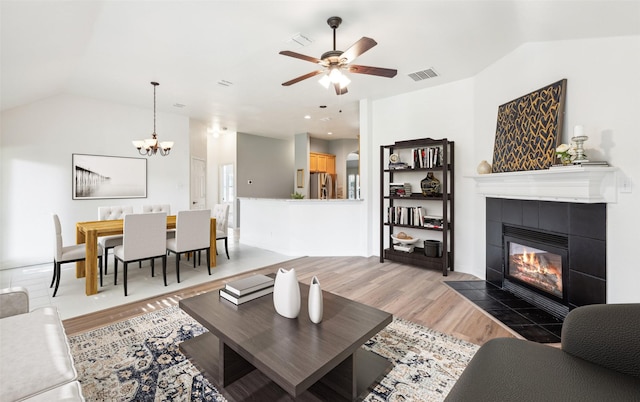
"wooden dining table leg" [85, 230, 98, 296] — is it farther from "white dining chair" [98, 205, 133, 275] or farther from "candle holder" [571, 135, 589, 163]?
"candle holder" [571, 135, 589, 163]

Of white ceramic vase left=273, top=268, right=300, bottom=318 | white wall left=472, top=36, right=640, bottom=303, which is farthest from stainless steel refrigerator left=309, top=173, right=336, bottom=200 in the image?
white ceramic vase left=273, top=268, right=300, bottom=318

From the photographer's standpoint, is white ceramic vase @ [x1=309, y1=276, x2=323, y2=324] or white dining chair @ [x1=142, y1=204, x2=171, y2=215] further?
white dining chair @ [x1=142, y1=204, x2=171, y2=215]

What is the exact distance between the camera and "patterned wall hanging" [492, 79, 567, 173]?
2.64 metres

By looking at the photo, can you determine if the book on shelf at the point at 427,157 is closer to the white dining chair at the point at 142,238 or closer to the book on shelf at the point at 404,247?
the book on shelf at the point at 404,247

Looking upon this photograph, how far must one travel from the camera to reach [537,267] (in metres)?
2.90

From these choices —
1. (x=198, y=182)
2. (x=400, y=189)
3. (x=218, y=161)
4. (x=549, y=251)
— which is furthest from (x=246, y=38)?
(x=218, y=161)

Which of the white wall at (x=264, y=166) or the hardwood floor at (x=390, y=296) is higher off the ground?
the white wall at (x=264, y=166)

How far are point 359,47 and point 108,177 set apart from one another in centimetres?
515

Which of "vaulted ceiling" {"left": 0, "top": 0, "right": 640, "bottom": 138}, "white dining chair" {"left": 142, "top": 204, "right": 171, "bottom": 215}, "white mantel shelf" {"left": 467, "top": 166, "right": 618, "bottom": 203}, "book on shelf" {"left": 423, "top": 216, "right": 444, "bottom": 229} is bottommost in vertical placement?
"book on shelf" {"left": 423, "top": 216, "right": 444, "bottom": 229}

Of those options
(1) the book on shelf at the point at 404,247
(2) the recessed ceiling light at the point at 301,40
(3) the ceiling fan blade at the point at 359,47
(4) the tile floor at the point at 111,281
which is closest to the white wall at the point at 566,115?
(1) the book on shelf at the point at 404,247

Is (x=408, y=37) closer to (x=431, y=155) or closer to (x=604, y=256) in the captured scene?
(x=431, y=155)

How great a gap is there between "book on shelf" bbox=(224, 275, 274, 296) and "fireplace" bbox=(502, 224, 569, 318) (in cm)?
264

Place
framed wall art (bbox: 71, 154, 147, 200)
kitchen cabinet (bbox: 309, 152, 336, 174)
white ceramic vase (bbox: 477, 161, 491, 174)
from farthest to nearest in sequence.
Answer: kitchen cabinet (bbox: 309, 152, 336, 174), framed wall art (bbox: 71, 154, 147, 200), white ceramic vase (bbox: 477, 161, 491, 174)

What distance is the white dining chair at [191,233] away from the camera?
3635 mm
